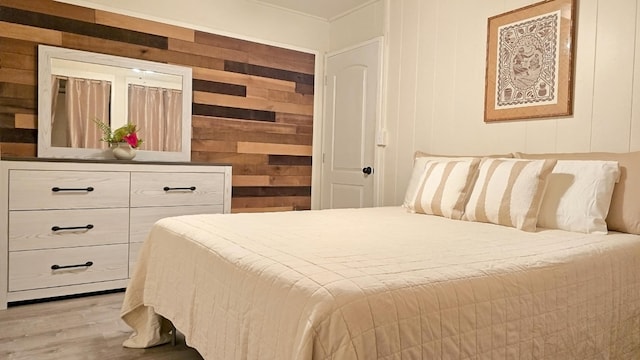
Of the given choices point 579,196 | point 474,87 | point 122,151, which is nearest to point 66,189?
point 122,151

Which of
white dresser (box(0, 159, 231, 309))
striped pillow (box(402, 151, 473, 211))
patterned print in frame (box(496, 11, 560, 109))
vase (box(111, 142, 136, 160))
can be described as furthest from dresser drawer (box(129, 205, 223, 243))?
patterned print in frame (box(496, 11, 560, 109))

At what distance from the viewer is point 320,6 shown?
397cm

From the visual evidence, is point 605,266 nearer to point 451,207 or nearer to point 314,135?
point 451,207

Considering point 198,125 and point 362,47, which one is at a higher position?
point 362,47

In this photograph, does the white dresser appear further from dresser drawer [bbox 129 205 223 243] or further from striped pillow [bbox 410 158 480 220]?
striped pillow [bbox 410 158 480 220]

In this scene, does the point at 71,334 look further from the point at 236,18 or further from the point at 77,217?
the point at 236,18

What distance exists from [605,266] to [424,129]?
1.84 metres

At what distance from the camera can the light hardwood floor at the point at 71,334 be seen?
199 cm

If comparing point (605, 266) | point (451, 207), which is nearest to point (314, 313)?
point (605, 266)

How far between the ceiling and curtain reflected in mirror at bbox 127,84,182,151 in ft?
4.19

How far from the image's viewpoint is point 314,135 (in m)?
4.36

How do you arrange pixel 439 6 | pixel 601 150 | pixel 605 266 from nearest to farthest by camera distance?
pixel 605 266 < pixel 601 150 < pixel 439 6

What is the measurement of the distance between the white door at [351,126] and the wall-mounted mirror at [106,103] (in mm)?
1397

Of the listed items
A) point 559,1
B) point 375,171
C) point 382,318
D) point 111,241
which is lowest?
point 111,241
